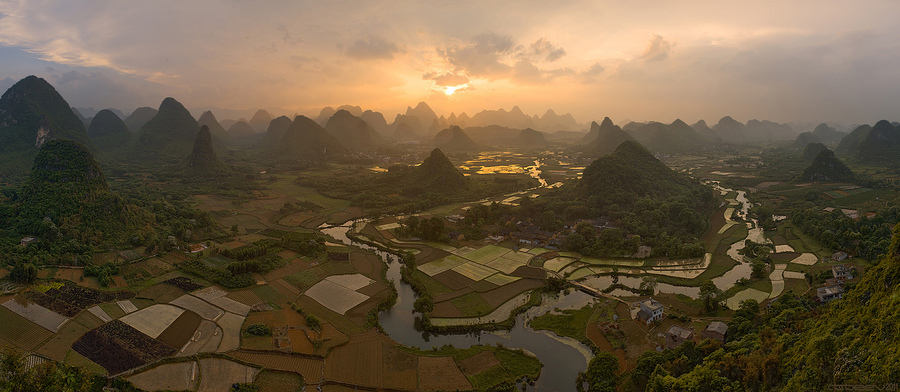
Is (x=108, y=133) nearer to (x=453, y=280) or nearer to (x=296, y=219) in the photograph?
(x=296, y=219)

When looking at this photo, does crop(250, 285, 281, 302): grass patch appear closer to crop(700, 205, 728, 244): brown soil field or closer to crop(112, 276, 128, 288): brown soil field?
crop(112, 276, 128, 288): brown soil field

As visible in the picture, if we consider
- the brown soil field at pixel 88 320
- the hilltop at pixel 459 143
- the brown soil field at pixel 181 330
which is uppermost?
the hilltop at pixel 459 143

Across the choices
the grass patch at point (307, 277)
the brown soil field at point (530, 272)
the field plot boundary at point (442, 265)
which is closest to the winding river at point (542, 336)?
the field plot boundary at point (442, 265)

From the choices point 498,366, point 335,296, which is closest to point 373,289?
point 335,296

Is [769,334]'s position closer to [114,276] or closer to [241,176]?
[114,276]

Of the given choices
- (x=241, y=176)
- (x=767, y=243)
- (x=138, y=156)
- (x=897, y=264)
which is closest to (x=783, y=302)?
(x=897, y=264)

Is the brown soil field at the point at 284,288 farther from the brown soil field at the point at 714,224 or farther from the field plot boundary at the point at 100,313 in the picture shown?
the brown soil field at the point at 714,224
